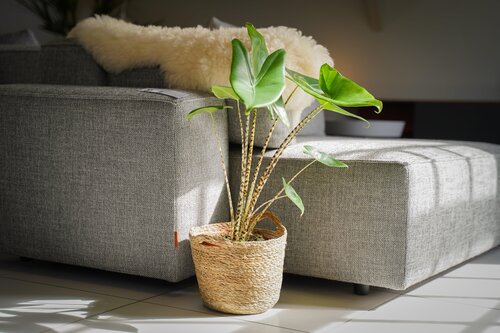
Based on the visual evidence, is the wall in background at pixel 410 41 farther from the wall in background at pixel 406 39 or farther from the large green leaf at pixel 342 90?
the large green leaf at pixel 342 90

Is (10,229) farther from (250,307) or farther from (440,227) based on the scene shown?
(440,227)

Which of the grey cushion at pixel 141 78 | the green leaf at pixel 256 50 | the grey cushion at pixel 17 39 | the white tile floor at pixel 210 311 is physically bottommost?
the white tile floor at pixel 210 311

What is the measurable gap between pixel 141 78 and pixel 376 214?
0.80 metres

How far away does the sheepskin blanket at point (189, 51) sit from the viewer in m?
2.01

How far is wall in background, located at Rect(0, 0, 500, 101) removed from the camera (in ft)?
12.7

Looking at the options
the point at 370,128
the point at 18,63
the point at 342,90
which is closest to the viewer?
the point at 342,90

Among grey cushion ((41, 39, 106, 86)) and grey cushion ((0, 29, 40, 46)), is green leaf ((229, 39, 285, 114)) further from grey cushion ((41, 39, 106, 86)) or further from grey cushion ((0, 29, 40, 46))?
grey cushion ((0, 29, 40, 46))

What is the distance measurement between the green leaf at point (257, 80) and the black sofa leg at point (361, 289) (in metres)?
0.68

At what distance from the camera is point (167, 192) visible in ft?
6.16

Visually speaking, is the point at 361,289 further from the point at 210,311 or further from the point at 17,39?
the point at 17,39

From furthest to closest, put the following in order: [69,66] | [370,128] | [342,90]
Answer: [370,128]
[69,66]
[342,90]

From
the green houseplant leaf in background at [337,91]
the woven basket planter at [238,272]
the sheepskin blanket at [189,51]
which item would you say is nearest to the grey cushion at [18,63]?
the sheepskin blanket at [189,51]

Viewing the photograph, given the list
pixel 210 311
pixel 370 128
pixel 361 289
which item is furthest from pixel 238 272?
pixel 370 128

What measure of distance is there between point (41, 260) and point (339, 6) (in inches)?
107
